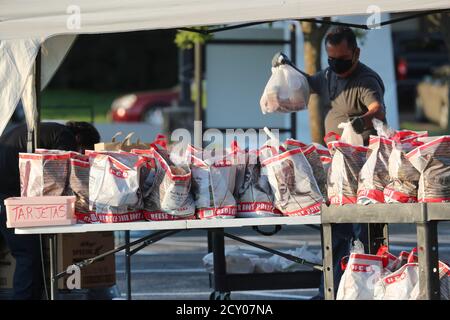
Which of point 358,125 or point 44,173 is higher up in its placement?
point 358,125

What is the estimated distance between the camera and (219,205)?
5793 mm

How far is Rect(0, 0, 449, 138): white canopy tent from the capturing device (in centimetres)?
548

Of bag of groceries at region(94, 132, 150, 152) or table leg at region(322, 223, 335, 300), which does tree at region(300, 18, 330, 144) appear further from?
table leg at region(322, 223, 335, 300)

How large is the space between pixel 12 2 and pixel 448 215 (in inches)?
110

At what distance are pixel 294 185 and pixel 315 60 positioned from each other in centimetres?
640

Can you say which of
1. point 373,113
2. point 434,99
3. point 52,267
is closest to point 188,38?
point 373,113

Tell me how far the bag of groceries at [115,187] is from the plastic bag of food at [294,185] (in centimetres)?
79

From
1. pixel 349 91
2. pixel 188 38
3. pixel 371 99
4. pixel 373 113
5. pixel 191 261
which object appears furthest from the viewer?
pixel 188 38

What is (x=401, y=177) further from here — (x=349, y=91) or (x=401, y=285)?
(x=349, y=91)

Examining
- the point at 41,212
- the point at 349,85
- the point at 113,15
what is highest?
the point at 113,15

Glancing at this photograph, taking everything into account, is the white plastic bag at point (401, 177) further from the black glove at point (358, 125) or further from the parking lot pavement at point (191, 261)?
the parking lot pavement at point (191, 261)

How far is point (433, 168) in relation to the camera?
17.5ft

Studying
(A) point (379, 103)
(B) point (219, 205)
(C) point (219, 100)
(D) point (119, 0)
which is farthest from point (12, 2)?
(C) point (219, 100)
